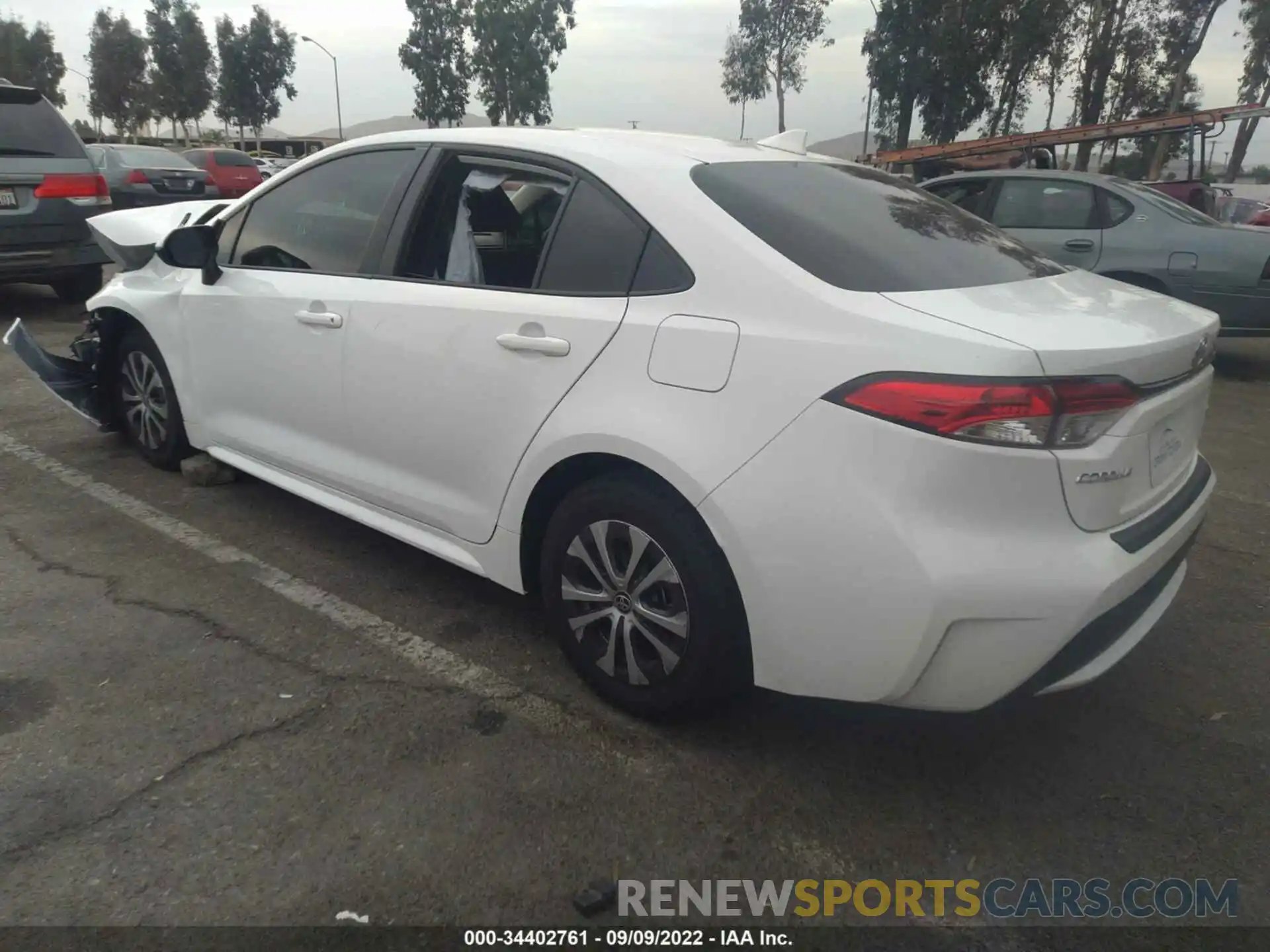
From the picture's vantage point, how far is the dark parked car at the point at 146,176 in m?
14.8

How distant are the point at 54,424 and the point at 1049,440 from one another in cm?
553

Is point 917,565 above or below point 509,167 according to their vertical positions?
below

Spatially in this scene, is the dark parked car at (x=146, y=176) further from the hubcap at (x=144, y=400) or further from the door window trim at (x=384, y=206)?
the door window trim at (x=384, y=206)

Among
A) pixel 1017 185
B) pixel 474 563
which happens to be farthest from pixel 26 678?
pixel 1017 185

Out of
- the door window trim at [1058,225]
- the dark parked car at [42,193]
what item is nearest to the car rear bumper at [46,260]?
the dark parked car at [42,193]

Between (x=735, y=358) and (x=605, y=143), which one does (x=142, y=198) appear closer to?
(x=605, y=143)

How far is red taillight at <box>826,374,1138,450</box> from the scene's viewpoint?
6.72ft

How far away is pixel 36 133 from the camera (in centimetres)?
822

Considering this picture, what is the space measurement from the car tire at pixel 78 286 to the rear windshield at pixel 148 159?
676 cm

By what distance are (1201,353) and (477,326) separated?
6.57 feet

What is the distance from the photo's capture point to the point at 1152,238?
750 cm

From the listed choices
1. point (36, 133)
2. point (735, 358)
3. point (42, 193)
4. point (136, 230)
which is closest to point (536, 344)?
point (735, 358)

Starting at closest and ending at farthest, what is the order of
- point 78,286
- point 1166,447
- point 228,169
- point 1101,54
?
point 1166,447 < point 78,286 < point 228,169 < point 1101,54

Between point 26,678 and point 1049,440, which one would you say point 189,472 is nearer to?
point 26,678
